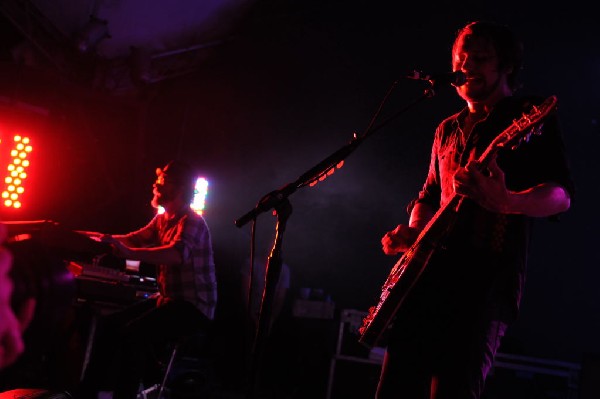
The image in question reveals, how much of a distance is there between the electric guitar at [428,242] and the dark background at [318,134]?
6.04 meters

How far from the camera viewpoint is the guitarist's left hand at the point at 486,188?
1.79 metres

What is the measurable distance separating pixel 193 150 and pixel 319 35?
2.86m

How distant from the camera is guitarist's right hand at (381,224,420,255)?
2.30 meters

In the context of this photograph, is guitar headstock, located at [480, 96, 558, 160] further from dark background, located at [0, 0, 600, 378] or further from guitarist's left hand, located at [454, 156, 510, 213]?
dark background, located at [0, 0, 600, 378]

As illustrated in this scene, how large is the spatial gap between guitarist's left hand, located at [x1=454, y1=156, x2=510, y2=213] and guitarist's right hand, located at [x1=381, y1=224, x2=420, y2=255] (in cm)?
48

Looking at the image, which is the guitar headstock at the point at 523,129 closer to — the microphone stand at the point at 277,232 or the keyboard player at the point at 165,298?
the microphone stand at the point at 277,232

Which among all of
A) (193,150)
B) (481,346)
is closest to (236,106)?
(193,150)

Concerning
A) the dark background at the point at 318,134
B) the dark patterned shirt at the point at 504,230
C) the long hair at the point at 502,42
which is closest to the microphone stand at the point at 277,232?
the long hair at the point at 502,42

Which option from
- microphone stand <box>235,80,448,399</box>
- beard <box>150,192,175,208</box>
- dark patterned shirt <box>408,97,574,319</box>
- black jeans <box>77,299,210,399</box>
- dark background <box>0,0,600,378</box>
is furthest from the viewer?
dark background <box>0,0,600,378</box>

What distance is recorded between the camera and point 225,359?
8.26 metres

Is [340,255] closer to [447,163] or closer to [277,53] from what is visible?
[277,53]

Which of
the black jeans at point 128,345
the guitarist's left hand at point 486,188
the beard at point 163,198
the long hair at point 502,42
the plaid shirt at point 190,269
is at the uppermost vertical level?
the long hair at point 502,42

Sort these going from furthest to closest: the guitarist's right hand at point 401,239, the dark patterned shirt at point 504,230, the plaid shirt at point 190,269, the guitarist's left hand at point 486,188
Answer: the plaid shirt at point 190,269
the guitarist's right hand at point 401,239
the dark patterned shirt at point 504,230
the guitarist's left hand at point 486,188

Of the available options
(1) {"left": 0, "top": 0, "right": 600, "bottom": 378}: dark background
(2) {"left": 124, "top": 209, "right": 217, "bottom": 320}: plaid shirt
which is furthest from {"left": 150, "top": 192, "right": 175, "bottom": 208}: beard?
(1) {"left": 0, "top": 0, "right": 600, "bottom": 378}: dark background
